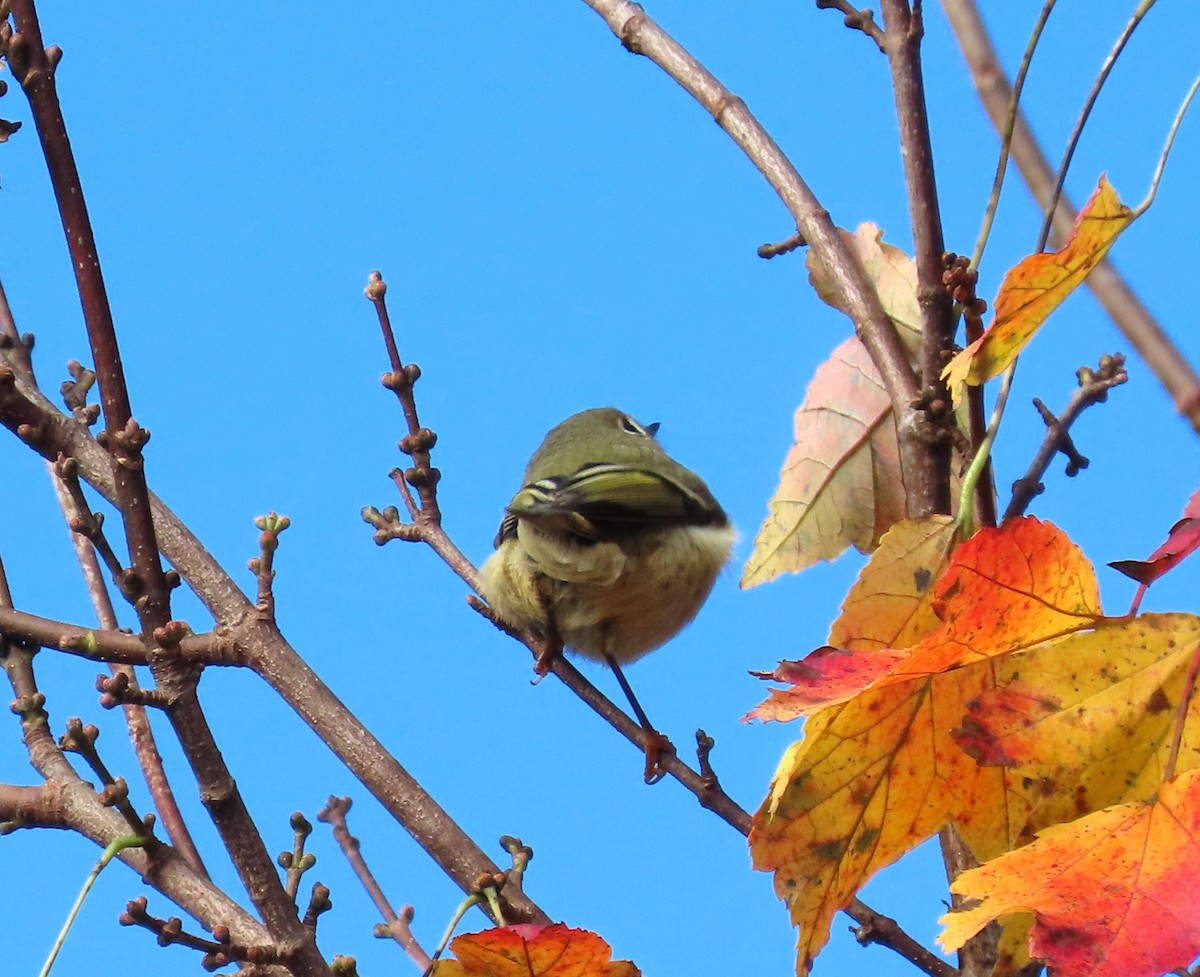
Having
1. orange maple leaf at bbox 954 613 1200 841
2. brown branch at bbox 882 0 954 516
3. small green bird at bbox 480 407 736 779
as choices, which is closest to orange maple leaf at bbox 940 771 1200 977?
orange maple leaf at bbox 954 613 1200 841

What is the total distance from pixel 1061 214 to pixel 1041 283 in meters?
0.30

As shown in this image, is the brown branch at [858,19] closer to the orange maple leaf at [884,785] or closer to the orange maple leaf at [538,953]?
the orange maple leaf at [884,785]

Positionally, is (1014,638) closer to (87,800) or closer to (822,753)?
(822,753)

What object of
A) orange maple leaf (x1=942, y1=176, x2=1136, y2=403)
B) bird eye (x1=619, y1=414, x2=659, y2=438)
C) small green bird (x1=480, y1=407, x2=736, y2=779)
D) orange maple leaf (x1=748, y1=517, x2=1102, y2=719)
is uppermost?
bird eye (x1=619, y1=414, x2=659, y2=438)

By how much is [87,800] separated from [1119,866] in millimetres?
1222

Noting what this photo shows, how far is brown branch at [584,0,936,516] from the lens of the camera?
153cm

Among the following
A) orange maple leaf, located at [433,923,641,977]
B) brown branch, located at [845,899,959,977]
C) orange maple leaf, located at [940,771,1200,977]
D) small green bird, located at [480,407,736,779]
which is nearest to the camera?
orange maple leaf, located at [940,771,1200,977]

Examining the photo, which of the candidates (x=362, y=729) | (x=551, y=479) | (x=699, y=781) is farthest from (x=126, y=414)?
(x=551, y=479)

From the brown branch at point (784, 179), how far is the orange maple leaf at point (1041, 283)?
445 mm

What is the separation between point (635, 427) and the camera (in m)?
3.64

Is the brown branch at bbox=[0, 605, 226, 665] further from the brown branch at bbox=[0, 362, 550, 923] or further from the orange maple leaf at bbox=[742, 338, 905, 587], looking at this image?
the orange maple leaf at bbox=[742, 338, 905, 587]

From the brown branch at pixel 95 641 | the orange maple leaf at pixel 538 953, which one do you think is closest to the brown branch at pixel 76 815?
the brown branch at pixel 95 641

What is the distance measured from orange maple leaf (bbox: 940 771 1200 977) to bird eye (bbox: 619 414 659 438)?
278cm

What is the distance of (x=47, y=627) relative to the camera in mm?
1521
